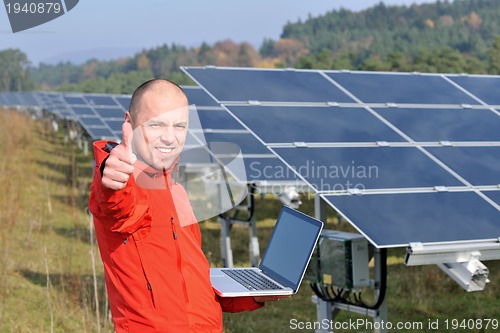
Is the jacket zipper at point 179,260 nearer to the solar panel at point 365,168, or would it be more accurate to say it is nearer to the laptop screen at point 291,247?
the laptop screen at point 291,247

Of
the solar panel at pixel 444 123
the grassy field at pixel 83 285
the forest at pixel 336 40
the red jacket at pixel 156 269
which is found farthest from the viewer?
the forest at pixel 336 40

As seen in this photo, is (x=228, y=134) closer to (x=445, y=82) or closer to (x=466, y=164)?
(x=445, y=82)

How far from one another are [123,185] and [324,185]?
11.0 feet

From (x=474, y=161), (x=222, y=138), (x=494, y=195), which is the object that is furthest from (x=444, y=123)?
(x=222, y=138)

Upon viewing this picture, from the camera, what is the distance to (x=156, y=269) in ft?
10.2

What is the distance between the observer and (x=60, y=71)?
6693 inches

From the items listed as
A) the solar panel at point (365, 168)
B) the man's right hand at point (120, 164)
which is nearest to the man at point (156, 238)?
the man's right hand at point (120, 164)

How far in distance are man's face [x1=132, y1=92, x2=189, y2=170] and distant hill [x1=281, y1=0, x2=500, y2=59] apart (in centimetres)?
9103

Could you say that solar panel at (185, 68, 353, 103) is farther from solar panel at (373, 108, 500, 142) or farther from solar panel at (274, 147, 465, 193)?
solar panel at (274, 147, 465, 193)

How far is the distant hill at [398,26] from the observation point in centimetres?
10138

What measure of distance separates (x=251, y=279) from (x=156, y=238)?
783 millimetres

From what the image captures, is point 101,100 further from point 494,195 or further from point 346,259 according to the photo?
point 494,195

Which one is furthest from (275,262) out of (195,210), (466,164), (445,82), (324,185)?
(445,82)

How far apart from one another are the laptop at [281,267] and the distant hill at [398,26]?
90.2 meters
